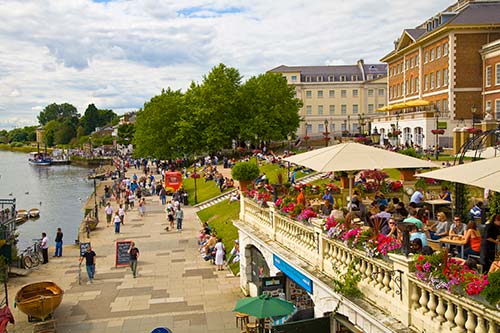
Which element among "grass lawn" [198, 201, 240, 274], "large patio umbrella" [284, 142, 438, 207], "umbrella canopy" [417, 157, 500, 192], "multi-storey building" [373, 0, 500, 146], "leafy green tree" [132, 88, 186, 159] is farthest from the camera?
"leafy green tree" [132, 88, 186, 159]

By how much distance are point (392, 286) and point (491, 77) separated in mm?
43960

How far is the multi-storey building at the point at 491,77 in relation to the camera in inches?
1722

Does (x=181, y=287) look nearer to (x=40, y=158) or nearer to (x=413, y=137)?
(x=413, y=137)

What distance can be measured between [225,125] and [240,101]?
458cm

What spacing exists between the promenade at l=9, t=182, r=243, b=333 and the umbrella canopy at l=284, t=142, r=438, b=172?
6188 millimetres

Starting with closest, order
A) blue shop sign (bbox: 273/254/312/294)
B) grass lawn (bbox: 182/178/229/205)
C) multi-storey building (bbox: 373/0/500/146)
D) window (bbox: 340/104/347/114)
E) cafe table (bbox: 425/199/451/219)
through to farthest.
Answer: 1. blue shop sign (bbox: 273/254/312/294)
2. cafe table (bbox: 425/199/451/219)
3. grass lawn (bbox: 182/178/229/205)
4. multi-storey building (bbox: 373/0/500/146)
5. window (bbox: 340/104/347/114)

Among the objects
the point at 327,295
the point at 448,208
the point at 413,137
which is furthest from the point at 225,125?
the point at 327,295

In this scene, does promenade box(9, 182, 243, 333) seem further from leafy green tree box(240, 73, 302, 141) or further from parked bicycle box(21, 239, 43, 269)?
leafy green tree box(240, 73, 302, 141)

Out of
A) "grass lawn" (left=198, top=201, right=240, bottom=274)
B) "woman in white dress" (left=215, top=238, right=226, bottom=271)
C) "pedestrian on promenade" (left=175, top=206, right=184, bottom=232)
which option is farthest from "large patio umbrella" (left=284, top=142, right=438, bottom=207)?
"pedestrian on promenade" (left=175, top=206, right=184, bottom=232)

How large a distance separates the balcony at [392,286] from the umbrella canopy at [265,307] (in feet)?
3.60

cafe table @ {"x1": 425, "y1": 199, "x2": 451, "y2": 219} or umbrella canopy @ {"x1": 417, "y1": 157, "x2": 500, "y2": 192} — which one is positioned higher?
umbrella canopy @ {"x1": 417, "y1": 157, "x2": 500, "y2": 192}

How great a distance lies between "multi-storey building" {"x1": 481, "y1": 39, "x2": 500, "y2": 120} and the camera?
43.8 meters

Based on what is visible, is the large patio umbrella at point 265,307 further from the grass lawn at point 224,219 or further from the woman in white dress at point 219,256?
the woman in white dress at point 219,256

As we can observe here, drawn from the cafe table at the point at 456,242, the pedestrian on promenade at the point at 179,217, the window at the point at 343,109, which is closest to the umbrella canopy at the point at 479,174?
the cafe table at the point at 456,242
